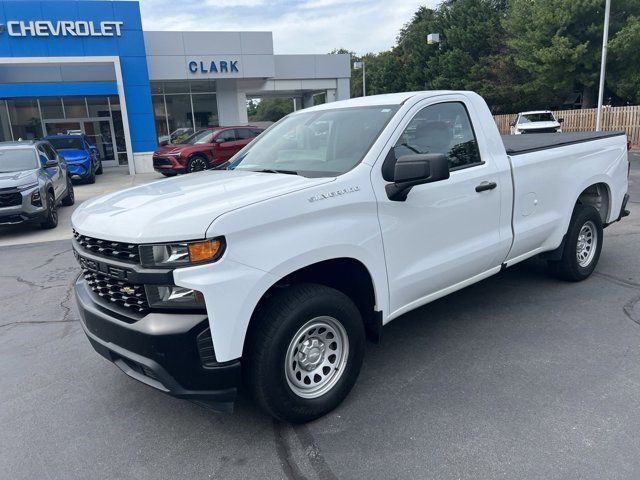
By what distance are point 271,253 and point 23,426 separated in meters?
2.11

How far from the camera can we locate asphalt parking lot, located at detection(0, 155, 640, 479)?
2814 mm

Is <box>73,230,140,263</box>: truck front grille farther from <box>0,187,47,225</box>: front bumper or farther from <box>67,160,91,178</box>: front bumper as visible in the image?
<box>67,160,91,178</box>: front bumper

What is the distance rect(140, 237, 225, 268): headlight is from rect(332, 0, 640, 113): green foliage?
87.7ft

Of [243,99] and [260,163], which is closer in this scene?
[260,163]

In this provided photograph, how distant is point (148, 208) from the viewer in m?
2.93

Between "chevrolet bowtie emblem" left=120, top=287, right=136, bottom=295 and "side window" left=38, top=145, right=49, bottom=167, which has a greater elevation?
"side window" left=38, top=145, right=49, bottom=167

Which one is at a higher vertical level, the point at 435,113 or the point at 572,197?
the point at 435,113

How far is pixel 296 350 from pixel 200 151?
51.3ft

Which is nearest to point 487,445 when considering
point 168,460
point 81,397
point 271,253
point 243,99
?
point 271,253

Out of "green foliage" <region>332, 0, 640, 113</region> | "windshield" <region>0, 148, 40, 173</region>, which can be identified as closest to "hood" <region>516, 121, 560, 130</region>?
"green foliage" <region>332, 0, 640, 113</region>

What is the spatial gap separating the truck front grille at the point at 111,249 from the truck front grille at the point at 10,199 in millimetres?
7272

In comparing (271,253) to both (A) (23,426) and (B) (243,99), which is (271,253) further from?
(B) (243,99)

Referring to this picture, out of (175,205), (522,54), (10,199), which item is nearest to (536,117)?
(522,54)

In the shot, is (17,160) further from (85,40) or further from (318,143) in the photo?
(85,40)
